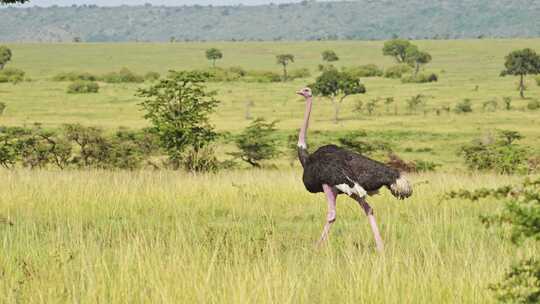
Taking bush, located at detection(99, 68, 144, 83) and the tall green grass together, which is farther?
bush, located at detection(99, 68, 144, 83)

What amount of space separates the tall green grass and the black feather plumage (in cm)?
40

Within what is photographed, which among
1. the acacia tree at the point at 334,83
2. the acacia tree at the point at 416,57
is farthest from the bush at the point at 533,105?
the acacia tree at the point at 416,57

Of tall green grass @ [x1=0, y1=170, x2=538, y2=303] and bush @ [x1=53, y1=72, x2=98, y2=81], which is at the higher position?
tall green grass @ [x1=0, y1=170, x2=538, y2=303]

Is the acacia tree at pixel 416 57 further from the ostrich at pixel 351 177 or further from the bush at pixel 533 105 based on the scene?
the ostrich at pixel 351 177

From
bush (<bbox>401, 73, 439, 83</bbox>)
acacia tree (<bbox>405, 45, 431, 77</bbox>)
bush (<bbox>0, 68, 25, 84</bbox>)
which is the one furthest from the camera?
acacia tree (<bbox>405, 45, 431, 77</bbox>)

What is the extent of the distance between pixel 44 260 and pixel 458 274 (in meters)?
2.60

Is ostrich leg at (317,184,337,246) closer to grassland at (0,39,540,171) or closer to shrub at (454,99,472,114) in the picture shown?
→ grassland at (0,39,540,171)

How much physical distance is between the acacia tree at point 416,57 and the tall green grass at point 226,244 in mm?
80480

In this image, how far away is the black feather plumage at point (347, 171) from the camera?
8.44 m

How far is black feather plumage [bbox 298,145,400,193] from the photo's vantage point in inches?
332

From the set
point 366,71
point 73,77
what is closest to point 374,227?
point 73,77

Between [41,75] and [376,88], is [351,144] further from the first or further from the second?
[41,75]

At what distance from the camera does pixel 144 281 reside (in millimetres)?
5371

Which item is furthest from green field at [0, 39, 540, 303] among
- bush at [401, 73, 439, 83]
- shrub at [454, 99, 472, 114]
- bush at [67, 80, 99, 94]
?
bush at [401, 73, 439, 83]
